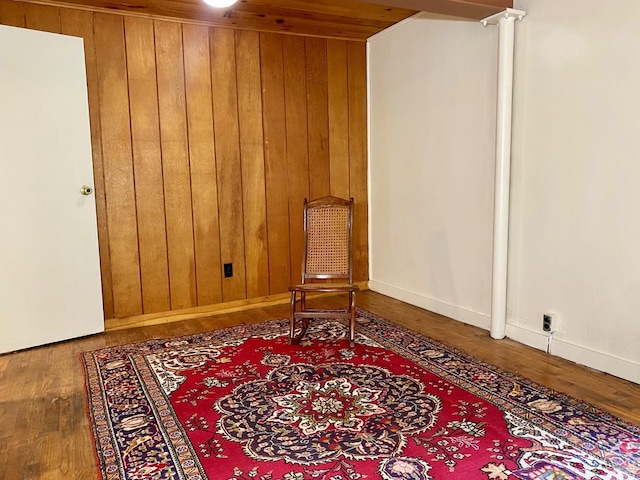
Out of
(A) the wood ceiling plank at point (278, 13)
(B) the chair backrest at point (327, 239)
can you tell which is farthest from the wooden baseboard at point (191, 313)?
(A) the wood ceiling plank at point (278, 13)

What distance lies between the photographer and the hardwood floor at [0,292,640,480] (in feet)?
6.17

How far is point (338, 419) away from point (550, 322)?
148 centimetres

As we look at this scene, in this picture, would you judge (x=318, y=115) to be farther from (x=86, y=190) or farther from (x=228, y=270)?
(x=86, y=190)

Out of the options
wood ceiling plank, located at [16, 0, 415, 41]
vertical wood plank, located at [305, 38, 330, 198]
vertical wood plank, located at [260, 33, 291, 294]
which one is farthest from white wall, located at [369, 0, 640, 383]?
vertical wood plank, located at [260, 33, 291, 294]

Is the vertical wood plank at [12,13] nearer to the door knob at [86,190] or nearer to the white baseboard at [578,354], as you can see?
the door knob at [86,190]

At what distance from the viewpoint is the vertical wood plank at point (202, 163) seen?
12.0 ft

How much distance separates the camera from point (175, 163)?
367cm

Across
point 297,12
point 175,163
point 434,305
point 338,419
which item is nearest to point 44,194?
point 175,163

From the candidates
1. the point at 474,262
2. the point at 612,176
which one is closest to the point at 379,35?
the point at 474,262

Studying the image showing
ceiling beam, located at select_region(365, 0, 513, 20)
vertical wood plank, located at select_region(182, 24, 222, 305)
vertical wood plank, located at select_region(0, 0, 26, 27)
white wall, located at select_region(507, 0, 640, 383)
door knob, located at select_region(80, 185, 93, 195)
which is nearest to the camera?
white wall, located at select_region(507, 0, 640, 383)

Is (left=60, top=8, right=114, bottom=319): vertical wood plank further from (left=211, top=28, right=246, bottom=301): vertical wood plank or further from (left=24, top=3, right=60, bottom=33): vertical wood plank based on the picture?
(left=211, top=28, right=246, bottom=301): vertical wood plank

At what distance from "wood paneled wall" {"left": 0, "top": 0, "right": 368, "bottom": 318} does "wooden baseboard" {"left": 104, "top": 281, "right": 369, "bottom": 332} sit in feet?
0.15

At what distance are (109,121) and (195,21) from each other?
980mm

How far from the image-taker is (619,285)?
8.07 feet
